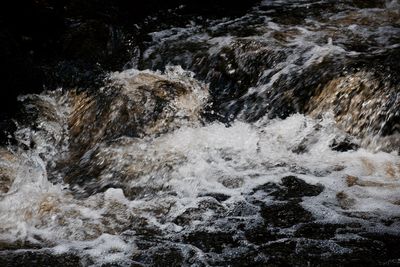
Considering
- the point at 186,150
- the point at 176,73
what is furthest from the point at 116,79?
the point at 186,150

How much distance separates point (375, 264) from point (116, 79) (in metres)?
4.50

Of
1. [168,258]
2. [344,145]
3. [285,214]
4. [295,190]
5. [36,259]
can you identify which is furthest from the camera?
[344,145]

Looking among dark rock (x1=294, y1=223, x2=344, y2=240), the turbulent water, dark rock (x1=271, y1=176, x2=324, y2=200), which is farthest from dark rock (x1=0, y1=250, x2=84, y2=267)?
dark rock (x1=271, y1=176, x2=324, y2=200)

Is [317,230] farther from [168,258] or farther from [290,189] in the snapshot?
[168,258]

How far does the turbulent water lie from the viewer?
381 centimetres

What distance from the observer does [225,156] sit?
17.3 ft

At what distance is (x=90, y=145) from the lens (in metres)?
5.76

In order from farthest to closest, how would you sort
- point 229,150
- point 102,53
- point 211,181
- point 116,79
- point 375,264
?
1. point 102,53
2. point 116,79
3. point 229,150
4. point 211,181
5. point 375,264

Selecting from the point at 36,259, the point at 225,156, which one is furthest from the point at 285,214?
the point at 36,259

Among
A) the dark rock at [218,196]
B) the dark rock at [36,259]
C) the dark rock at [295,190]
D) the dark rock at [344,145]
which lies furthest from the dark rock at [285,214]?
the dark rock at [36,259]

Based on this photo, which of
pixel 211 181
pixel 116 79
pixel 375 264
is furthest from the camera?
pixel 116 79

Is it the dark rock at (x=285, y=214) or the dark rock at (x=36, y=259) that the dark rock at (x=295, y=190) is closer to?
the dark rock at (x=285, y=214)

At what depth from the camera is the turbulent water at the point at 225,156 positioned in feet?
12.5

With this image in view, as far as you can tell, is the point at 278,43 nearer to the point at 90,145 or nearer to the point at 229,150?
the point at 229,150
